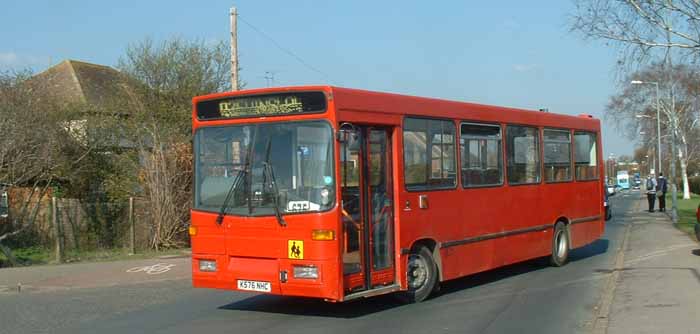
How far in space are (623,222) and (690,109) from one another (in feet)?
122

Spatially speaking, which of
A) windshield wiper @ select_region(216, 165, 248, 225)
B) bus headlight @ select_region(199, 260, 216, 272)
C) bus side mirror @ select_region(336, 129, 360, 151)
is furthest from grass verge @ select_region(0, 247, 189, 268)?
bus side mirror @ select_region(336, 129, 360, 151)

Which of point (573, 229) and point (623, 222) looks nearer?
point (573, 229)

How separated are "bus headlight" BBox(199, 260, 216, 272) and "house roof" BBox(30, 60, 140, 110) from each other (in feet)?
33.0

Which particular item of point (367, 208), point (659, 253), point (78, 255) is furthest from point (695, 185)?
point (367, 208)

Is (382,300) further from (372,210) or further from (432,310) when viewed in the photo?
(372,210)

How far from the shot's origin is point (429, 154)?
1098 centimetres

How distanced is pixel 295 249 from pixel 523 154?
5.77m

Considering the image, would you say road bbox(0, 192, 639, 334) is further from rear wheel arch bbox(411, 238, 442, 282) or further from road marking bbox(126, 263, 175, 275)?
road marking bbox(126, 263, 175, 275)

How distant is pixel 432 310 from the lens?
406 inches

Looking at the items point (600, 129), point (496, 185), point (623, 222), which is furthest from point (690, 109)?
point (496, 185)

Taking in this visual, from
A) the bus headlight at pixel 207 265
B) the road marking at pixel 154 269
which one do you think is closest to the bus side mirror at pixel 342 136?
the bus headlight at pixel 207 265

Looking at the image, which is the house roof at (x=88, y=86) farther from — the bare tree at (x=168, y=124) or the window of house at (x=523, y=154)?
the window of house at (x=523, y=154)

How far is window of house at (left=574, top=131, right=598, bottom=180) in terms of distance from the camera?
15.7 meters

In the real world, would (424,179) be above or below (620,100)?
below
